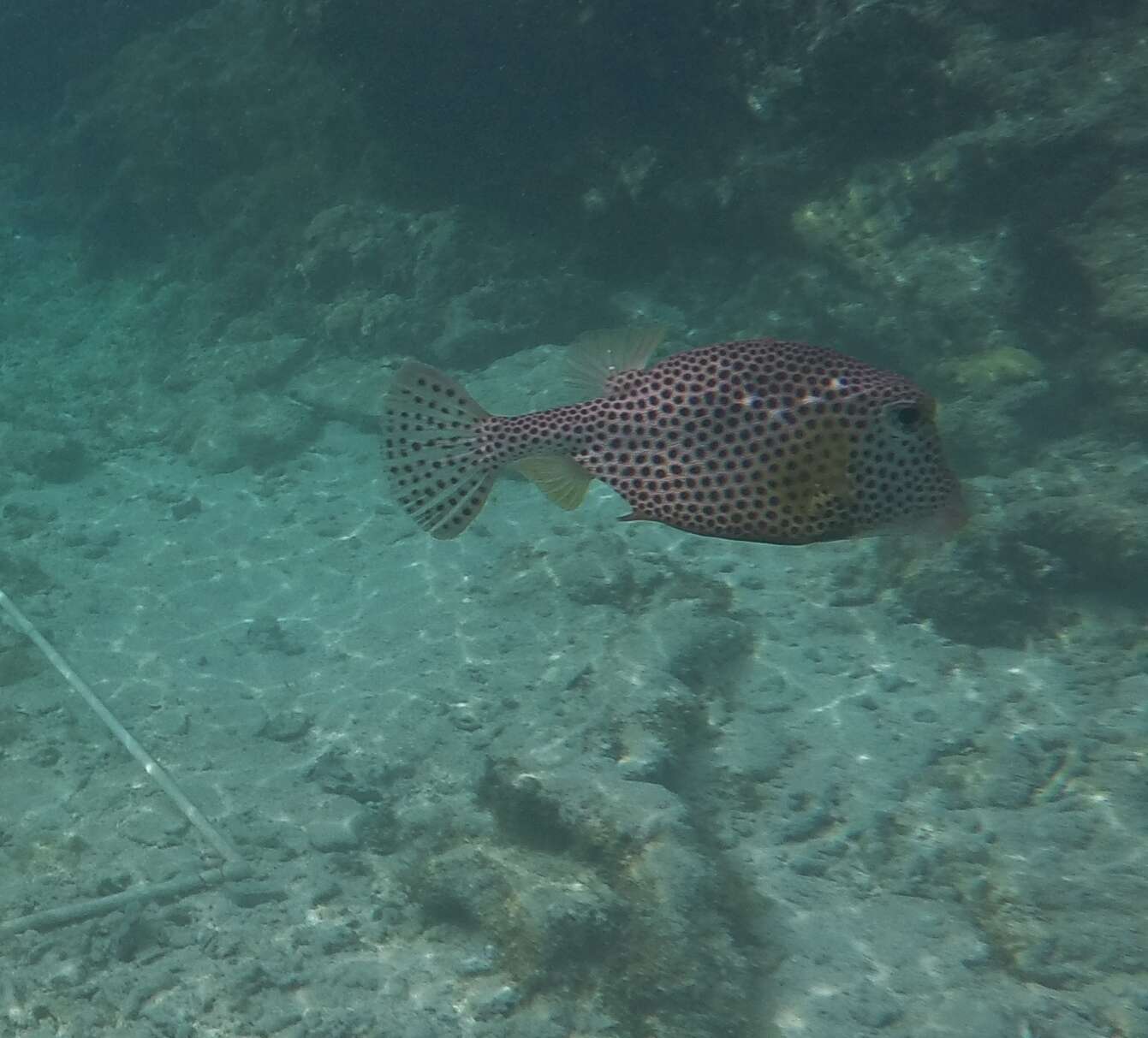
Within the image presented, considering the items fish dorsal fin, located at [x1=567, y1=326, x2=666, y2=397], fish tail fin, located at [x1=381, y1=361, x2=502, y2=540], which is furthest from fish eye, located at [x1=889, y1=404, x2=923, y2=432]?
fish tail fin, located at [x1=381, y1=361, x2=502, y2=540]

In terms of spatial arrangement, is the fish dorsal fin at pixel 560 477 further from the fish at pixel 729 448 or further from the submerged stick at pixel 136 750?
the submerged stick at pixel 136 750

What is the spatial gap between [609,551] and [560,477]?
229 inches

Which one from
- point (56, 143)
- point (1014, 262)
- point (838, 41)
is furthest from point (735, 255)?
point (56, 143)

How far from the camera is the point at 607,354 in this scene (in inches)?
109

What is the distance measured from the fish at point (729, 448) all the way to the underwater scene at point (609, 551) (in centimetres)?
1

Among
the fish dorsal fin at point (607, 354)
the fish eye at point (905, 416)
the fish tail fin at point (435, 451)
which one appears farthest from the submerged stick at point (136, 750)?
the fish eye at point (905, 416)

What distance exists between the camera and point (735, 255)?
1145 cm

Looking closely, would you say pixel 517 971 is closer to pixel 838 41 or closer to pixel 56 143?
pixel 838 41

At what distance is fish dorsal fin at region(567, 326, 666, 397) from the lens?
2.73 metres

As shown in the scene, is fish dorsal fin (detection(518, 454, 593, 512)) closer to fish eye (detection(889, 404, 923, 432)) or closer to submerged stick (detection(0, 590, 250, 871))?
fish eye (detection(889, 404, 923, 432))

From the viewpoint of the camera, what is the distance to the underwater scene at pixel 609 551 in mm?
4574

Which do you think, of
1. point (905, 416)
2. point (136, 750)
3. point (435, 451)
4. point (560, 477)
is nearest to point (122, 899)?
point (136, 750)

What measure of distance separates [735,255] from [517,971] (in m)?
9.33

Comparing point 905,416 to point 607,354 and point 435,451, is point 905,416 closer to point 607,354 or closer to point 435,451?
point 607,354
